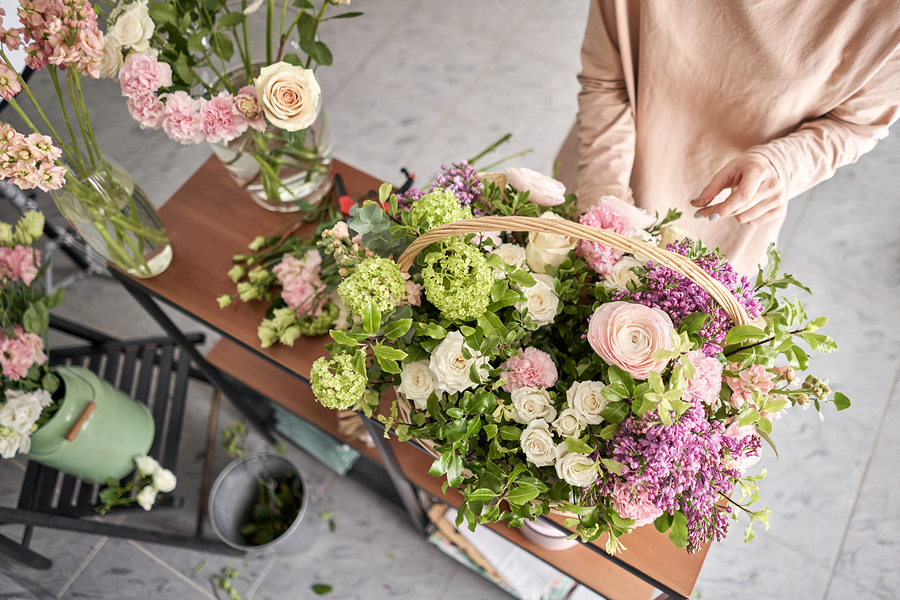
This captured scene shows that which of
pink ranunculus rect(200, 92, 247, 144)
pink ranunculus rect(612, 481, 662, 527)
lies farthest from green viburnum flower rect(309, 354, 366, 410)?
pink ranunculus rect(200, 92, 247, 144)

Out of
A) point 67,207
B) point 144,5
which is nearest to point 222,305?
point 67,207

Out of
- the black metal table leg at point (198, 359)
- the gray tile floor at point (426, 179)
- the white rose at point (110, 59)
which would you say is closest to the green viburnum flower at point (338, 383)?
the white rose at point (110, 59)

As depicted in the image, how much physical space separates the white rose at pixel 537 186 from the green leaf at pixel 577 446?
1.18 ft

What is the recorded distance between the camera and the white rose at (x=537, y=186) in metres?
0.81

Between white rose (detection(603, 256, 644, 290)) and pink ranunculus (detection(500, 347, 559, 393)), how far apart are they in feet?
0.47

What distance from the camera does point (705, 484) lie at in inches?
25.4

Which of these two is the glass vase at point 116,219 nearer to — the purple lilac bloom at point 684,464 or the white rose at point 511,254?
the white rose at point 511,254

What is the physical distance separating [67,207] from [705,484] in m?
1.08

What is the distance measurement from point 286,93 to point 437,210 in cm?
36

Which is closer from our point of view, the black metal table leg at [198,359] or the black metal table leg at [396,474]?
the black metal table leg at [396,474]

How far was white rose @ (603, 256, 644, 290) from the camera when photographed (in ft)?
2.51

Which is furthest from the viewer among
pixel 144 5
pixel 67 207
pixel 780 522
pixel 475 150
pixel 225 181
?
pixel 475 150

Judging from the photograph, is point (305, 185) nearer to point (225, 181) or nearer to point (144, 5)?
point (225, 181)

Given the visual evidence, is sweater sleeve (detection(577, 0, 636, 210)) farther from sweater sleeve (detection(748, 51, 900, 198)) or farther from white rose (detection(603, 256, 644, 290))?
white rose (detection(603, 256, 644, 290))
